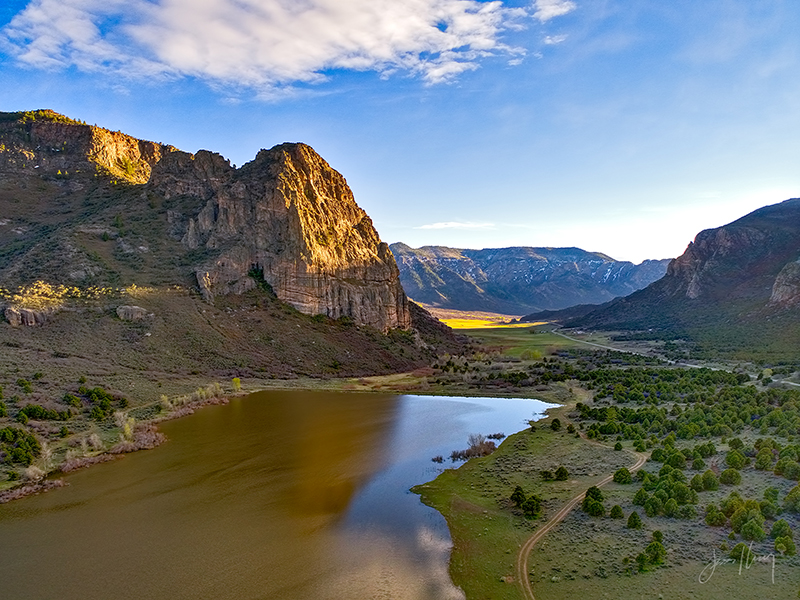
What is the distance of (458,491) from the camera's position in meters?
31.9

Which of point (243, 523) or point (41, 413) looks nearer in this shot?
point (243, 523)

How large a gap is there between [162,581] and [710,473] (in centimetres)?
2931

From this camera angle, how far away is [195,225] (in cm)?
9819

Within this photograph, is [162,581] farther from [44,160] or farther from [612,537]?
[44,160]

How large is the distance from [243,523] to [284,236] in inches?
3096

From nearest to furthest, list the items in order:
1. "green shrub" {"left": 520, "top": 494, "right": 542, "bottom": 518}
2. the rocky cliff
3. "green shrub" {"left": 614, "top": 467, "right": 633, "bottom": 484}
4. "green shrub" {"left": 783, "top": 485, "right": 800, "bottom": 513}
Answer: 1. "green shrub" {"left": 783, "top": 485, "right": 800, "bottom": 513}
2. "green shrub" {"left": 520, "top": 494, "right": 542, "bottom": 518}
3. "green shrub" {"left": 614, "top": 467, "right": 633, "bottom": 484}
4. the rocky cliff

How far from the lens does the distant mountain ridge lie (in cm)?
10075

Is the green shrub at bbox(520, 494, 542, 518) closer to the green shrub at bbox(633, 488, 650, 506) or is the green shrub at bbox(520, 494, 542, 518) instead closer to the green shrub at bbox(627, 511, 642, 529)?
the green shrub at bbox(627, 511, 642, 529)

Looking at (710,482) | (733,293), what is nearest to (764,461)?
(710,482)

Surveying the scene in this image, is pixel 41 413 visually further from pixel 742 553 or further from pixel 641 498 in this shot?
pixel 742 553

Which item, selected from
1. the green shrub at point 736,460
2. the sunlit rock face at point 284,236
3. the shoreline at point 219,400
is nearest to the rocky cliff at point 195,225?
the sunlit rock face at point 284,236

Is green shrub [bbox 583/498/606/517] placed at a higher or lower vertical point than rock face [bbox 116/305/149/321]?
lower

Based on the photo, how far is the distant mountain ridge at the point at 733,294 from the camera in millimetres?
100750

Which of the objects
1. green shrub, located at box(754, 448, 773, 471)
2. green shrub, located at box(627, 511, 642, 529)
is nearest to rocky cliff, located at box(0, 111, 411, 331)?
green shrub, located at box(627, 511, 642, 529)
